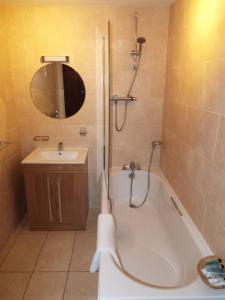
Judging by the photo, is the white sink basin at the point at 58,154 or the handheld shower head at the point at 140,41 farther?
the white sink basin at the point at 58,154

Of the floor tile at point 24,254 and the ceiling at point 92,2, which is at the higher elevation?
the ceiling at point 92,2

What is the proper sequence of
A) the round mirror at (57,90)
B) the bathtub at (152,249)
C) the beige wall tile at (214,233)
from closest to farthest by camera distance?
the bathtub at (152,249) → the beige wall tile at (214,233) → the round mirror at (57,90)

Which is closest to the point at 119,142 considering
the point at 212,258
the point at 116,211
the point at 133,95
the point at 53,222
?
the point at 133,95

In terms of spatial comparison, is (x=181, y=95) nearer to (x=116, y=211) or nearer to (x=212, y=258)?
(x=212, y=258)

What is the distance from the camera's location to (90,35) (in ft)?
7.07

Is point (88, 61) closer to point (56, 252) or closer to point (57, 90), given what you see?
point (57, 90)

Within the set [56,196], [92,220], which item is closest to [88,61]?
[56,196]

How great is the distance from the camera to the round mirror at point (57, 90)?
2256 millimetres

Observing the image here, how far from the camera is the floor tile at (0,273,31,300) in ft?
5.23

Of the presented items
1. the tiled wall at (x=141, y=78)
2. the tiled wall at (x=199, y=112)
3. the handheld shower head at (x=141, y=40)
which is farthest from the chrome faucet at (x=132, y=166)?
the handheld shower head at (x=141, y=40)

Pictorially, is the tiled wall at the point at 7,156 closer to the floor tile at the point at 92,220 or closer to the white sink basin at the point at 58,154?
the white sink basin at the point at 58,154

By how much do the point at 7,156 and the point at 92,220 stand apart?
4.04 ft

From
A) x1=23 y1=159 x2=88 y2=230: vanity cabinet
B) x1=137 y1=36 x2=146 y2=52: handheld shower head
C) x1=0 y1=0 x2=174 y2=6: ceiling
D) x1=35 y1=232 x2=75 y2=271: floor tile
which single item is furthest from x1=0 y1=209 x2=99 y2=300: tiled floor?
x1=0 y1=0 x2=174 y2=6: ceiling

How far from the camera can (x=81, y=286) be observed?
1.67 meters
